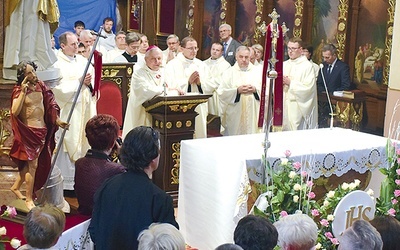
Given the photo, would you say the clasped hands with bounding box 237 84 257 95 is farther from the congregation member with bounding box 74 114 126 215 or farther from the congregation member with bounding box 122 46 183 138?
the congregation member with bounding box 74 114 126 215

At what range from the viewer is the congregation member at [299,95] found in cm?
998

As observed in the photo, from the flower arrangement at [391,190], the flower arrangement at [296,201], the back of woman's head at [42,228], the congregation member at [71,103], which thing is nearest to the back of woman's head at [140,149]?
the back of woman's head at [42,228]

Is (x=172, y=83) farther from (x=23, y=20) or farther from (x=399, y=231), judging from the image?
(x=399, y=231)

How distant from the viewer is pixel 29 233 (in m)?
3.37

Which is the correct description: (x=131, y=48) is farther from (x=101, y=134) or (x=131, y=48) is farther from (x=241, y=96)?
(x=101, y=134)

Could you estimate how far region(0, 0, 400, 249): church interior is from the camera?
19.5 feet

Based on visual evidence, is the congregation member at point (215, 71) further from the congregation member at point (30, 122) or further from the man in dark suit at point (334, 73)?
the congregation member at point (30, 122)

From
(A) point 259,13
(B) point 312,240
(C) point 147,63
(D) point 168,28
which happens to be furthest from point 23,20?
(D) point 168,28

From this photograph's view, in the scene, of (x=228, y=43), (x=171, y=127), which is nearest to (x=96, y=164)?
(x=171, y=127)

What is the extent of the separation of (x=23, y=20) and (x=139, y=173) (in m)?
3.14

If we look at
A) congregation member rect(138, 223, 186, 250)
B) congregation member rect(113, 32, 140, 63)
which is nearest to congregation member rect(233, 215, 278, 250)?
congregation member rect(138, 223, 186, 250)

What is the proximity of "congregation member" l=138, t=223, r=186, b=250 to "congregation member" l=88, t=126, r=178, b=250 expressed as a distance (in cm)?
53

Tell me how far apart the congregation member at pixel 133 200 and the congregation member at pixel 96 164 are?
2.45 feet

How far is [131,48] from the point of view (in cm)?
1120
